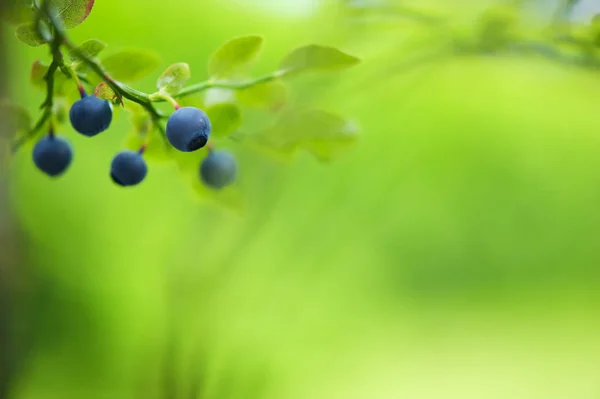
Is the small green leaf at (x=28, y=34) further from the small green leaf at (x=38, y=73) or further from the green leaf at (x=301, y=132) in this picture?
the green leaf at (x=301, y=132)

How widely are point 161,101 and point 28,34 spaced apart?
0.09 meters

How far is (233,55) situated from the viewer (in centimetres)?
42

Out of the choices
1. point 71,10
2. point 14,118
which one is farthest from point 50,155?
point 71,10

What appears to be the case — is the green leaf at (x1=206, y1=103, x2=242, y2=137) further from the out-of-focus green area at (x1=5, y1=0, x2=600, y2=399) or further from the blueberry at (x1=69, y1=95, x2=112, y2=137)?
the out-of-focus green area at (x1=5, y1=0, x2=600, y2=399)

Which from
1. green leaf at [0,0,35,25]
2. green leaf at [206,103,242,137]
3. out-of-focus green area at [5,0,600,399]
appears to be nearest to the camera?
green leaf at [0,0,35,25]

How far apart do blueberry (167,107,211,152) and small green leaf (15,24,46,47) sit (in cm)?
9

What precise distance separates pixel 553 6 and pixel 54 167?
0.59 meters

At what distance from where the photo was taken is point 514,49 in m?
0.71

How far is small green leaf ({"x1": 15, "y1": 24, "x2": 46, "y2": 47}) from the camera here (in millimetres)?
348

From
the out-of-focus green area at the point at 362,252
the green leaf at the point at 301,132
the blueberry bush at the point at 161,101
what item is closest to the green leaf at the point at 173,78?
the blueberry bush at the point at 161,101

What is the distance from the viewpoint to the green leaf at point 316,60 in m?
0.40

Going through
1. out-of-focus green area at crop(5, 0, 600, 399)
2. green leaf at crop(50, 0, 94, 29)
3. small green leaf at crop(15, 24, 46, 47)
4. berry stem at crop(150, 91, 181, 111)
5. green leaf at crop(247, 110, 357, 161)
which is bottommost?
berry stem at crop(150, 91, 181, 111)

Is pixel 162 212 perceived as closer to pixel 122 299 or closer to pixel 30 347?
pixel 122 299

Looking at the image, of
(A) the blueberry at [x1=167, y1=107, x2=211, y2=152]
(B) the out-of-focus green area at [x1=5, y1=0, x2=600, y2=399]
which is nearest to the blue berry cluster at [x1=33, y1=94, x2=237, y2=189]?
(A) the blueberry at [x1=167, y1=107, x2=211, y2=152]
